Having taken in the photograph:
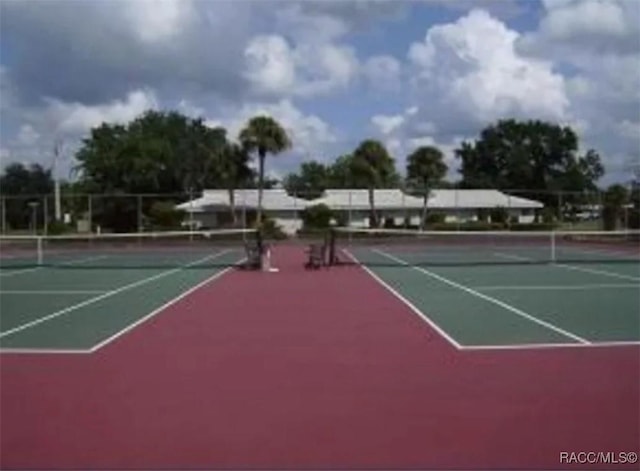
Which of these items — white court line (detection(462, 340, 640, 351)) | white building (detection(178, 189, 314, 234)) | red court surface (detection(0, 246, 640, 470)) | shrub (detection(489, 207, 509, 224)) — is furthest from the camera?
shrub (detection(489, 207, 509, 224))

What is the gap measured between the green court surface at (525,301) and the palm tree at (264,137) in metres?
35.5

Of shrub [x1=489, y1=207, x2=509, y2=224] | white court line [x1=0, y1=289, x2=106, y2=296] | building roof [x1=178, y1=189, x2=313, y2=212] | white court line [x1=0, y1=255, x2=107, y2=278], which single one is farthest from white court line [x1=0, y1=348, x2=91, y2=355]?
shrub [x1=489, y1=207, x2=509, y2=224]

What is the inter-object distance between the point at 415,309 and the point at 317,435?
9.77 metres

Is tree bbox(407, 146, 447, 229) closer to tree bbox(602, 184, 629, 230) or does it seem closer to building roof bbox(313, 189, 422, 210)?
building roof bbox(313, 189, 422, 210)

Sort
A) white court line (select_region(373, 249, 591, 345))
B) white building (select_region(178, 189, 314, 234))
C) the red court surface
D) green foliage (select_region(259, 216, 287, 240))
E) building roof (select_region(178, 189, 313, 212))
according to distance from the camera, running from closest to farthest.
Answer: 1. the red court surface
2. white court line (select_region(373, 249, 591, 345))
3. green foliage (select_region(259, 216, 287, 240))
4. white building (select_region(178, 189, 314, 234))
5. building roof (select_region(178, 189, 313, 212))

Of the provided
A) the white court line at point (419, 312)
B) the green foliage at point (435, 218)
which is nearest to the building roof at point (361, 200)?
the green foliage at point (435, 218)

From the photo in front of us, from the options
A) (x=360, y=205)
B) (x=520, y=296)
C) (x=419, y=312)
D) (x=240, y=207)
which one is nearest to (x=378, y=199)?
(x=360, y=205)

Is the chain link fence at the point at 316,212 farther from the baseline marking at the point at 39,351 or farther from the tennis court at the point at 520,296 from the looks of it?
the baseline marking at the point at 39,351

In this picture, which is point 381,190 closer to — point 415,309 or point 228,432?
point 415,309

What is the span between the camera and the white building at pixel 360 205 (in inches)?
2746

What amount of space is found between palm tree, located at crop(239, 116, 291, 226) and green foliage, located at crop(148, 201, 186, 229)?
18.7 feet

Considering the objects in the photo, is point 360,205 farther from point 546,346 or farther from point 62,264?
point 546,346

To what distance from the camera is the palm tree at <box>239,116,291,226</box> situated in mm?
65000

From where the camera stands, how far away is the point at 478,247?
47938 millimetres
